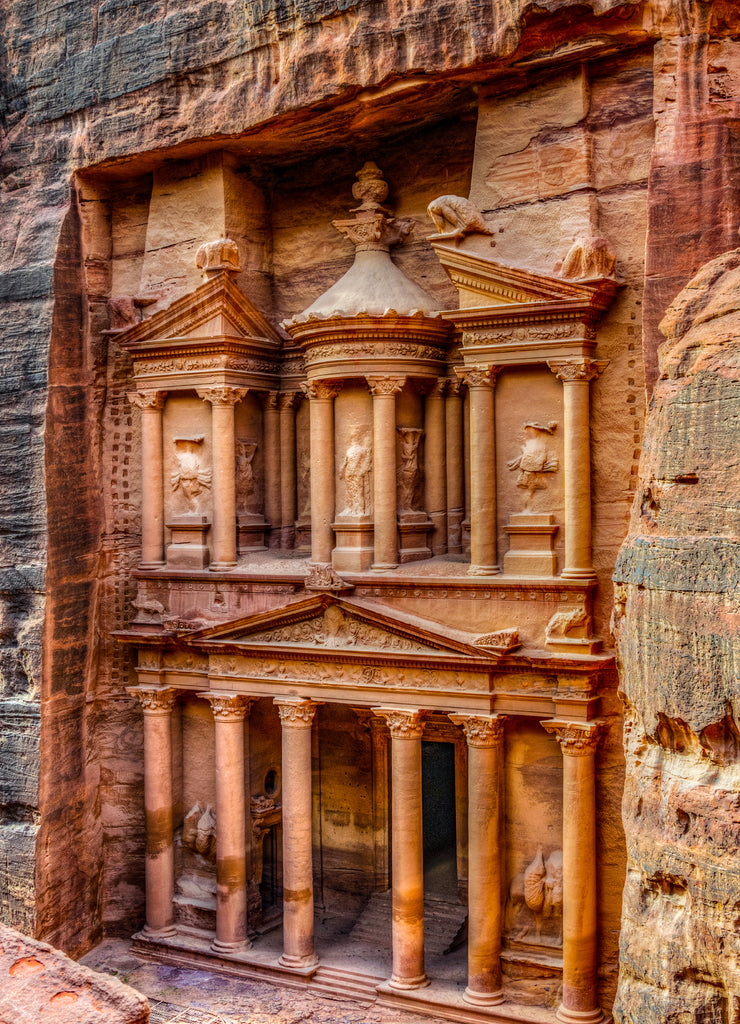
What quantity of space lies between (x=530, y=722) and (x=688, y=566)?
590cm

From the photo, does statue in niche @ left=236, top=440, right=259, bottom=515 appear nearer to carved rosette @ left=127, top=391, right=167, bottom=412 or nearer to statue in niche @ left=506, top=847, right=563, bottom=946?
carved rosette @ left=127, top=391, right=167, bottom=412

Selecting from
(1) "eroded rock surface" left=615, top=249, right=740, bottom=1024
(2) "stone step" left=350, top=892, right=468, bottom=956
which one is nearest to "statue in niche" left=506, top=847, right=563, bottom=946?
(2) "stone step" left=350, top=892, right=468, bottom=956

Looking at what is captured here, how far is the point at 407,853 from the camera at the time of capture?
12359 millimetres

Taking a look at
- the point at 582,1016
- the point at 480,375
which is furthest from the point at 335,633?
the point at 582,1016

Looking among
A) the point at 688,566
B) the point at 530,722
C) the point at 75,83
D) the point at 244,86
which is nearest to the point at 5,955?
the point at 688,566

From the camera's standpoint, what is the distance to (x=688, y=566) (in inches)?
261

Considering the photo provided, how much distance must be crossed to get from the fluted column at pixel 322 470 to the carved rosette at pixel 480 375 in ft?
6.33

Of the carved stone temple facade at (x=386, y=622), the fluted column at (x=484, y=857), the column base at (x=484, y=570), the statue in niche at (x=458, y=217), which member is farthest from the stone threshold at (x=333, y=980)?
the statue in niche at (x=458, y=217)

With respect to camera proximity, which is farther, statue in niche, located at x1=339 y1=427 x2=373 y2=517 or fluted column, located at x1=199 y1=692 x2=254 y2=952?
fluted column, located at x1=199 y1=692 x2=254 y2=952

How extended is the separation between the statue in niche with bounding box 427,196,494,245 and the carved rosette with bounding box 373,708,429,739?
5.59 metres

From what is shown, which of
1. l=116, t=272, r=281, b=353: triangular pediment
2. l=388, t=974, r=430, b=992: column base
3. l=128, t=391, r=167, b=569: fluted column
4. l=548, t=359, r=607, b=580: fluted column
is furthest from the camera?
l=128, t=391, r=167, b=569: fluted column

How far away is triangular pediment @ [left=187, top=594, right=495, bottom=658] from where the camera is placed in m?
12.1

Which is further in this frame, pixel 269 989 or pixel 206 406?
pixel 206 406

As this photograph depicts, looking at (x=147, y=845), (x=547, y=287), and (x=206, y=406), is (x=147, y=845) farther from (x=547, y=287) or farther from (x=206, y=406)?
(x=547, y=287)
